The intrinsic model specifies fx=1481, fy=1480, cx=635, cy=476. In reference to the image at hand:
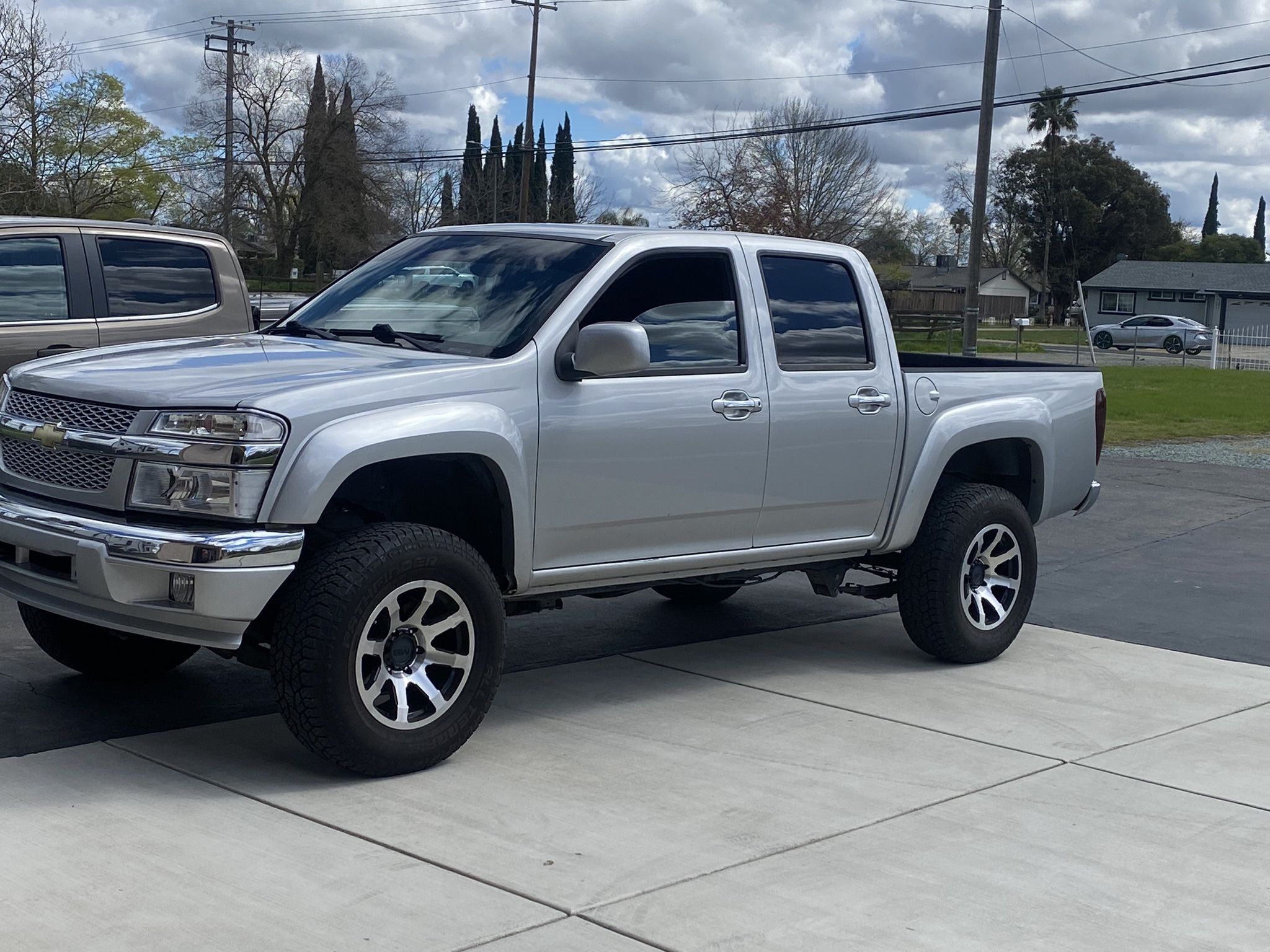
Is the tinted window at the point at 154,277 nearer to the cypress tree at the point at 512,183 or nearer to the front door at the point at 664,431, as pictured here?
the front door at the point at 664,431

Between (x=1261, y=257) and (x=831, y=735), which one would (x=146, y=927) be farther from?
(x=1261, y=257)

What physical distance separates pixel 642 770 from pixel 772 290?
2.29m

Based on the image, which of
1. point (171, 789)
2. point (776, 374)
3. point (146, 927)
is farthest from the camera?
point (776, 374)

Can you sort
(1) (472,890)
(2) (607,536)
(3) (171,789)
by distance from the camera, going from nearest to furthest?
(1) (472,890) < (3) (171,789) < (2) (607,536)

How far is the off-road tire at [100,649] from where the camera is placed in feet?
19.7

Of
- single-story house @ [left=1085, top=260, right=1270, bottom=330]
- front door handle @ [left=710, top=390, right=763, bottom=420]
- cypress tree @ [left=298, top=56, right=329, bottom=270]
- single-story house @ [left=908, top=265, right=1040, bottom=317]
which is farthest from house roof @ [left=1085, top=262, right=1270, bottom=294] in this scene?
front door handle @ [left=710, top=390, right=763, bottom=420]

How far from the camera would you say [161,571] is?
4.72 metres

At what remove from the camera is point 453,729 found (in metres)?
5.25

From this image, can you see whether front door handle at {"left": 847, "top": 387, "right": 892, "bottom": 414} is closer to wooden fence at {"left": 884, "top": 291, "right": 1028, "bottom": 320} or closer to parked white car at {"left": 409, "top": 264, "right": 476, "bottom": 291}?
parked white car at {"left": 409, "top": 264, "right": 476, "bottom": 291}

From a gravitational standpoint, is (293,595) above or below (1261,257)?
below

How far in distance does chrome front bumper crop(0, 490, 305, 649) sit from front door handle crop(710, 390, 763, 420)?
6.42ft

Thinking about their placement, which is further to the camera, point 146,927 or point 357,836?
point 357,836

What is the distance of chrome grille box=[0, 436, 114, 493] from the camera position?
195 inches

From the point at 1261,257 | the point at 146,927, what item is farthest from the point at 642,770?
the point at 1261,257
